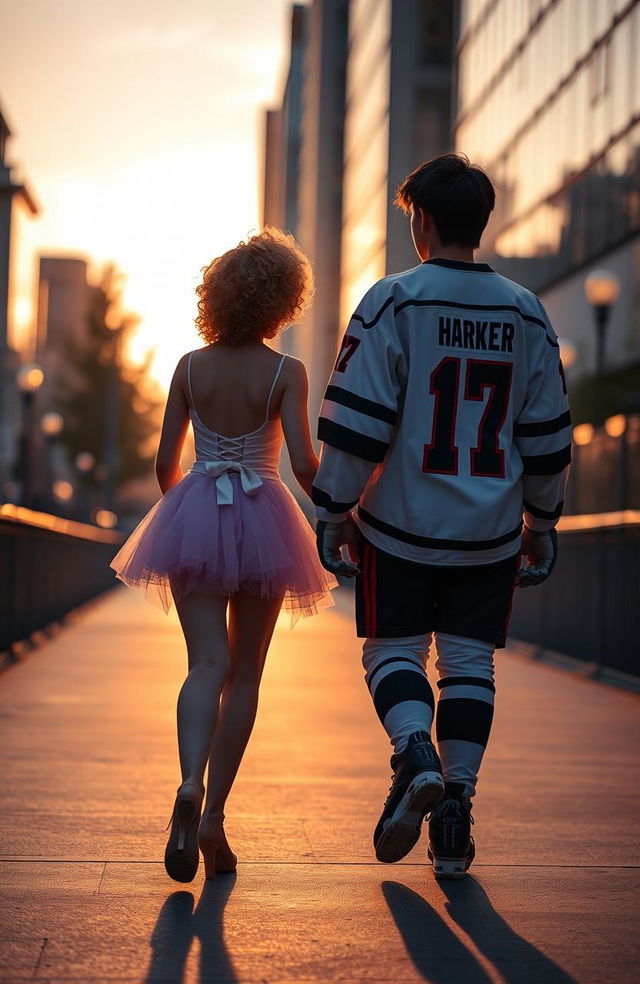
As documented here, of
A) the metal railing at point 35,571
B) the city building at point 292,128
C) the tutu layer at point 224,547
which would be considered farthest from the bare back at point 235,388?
the city building at point 292,128

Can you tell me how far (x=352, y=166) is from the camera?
61562mm

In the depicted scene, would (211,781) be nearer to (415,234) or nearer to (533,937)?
(533,937)

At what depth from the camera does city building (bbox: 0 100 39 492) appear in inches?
2606

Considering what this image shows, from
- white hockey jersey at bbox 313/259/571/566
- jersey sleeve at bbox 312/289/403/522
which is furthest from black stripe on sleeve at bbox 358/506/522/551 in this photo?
jersey sleeve at bbox 312/289/403/522

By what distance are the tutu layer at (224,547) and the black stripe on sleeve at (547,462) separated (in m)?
0.64

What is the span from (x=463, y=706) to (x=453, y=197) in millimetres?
1400

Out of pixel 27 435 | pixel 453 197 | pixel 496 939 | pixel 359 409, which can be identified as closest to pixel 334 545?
pixel 359 409

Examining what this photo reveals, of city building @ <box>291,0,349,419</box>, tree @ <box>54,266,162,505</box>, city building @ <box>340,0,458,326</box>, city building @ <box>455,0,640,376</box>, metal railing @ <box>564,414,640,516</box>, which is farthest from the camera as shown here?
tree @ <box>54,266,162,505</box>

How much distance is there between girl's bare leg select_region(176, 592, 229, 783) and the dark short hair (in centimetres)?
121

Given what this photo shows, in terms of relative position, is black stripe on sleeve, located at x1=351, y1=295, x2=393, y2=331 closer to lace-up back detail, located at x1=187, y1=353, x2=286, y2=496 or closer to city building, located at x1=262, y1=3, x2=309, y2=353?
lace-up back detail, located at x1=187, y1=353, x2=286, y2=496

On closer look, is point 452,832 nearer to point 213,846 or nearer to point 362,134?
point 213,846

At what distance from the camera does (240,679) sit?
4.41m

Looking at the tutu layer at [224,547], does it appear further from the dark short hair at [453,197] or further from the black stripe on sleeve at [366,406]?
the dark short hair at [453,197]

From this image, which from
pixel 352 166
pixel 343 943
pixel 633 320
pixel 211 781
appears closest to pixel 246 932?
pixel 343 943
